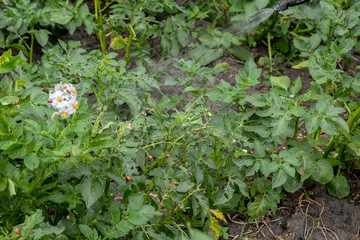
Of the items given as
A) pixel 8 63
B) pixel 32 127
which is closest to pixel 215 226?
pixel 32 127

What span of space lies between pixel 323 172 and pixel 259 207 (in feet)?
1.32

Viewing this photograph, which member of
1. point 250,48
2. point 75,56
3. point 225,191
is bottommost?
point 250,48

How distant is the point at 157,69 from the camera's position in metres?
3.26

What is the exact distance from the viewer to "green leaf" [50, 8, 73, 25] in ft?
9.91

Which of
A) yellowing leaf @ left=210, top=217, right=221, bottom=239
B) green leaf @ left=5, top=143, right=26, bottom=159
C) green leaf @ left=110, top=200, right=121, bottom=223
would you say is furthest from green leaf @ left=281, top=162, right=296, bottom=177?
green leaf @ left=5, top=143, right=26, bottom=159

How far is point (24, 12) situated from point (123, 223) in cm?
192

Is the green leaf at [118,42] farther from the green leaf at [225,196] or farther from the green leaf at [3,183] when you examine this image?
the green leaf at [3,183]

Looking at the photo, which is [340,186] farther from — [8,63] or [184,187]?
[8,63]

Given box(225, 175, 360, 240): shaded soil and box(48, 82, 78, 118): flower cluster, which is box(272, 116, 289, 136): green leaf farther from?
box(48, 82, 78, 118): flower cluster

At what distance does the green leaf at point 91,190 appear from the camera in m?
1.70

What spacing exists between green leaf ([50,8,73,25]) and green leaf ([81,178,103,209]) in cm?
159

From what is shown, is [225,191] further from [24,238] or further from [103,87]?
[24,238]

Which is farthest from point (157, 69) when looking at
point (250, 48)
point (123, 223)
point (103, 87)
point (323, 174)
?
point (123, 223)

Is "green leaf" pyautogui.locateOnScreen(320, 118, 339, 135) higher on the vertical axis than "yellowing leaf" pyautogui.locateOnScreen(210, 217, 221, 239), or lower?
higher
